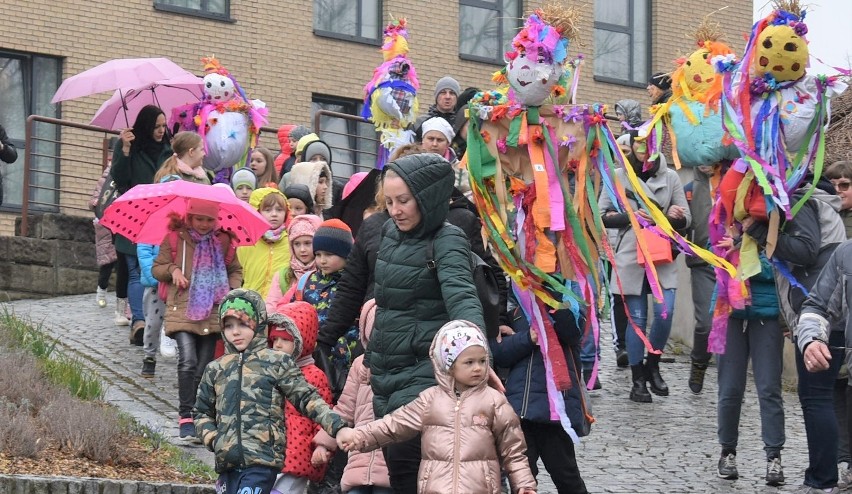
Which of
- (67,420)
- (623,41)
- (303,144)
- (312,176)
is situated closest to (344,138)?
(623,41)

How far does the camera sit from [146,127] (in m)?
13.7

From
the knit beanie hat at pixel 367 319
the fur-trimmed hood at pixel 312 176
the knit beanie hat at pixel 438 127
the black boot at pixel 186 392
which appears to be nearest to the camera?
the knit beanie hat at pixel 367 319

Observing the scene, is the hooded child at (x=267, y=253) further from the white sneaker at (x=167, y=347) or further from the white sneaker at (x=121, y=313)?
the white sneaker at (x=121, y=313)

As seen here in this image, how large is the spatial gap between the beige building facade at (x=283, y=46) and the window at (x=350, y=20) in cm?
1

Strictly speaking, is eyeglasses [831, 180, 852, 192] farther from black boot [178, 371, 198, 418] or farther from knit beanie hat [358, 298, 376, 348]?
black boot [178, 371, 198, 418]

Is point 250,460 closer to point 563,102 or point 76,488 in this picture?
point 76,488

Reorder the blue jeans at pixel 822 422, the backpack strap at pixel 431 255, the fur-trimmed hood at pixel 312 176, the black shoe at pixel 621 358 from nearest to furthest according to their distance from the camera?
1. the backpack strap at pixel 431 255
2. the blue jeans at pixel 822 422
3. the fur-trimmed hood at pixel 312 176
4. the black shoe at pixel 621 358

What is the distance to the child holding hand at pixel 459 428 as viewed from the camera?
7.15m

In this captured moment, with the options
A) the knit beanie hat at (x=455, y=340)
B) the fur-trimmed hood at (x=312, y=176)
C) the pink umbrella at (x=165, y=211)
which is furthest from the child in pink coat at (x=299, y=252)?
the knit beanie hat at (x=455, y=340)

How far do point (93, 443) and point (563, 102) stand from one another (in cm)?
339

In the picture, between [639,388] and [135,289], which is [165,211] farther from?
[639,388]

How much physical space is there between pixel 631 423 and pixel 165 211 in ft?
12.4

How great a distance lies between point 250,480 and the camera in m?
7.95

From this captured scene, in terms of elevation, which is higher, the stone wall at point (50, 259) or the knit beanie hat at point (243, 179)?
the knit beanie hat at point (243, 179)
